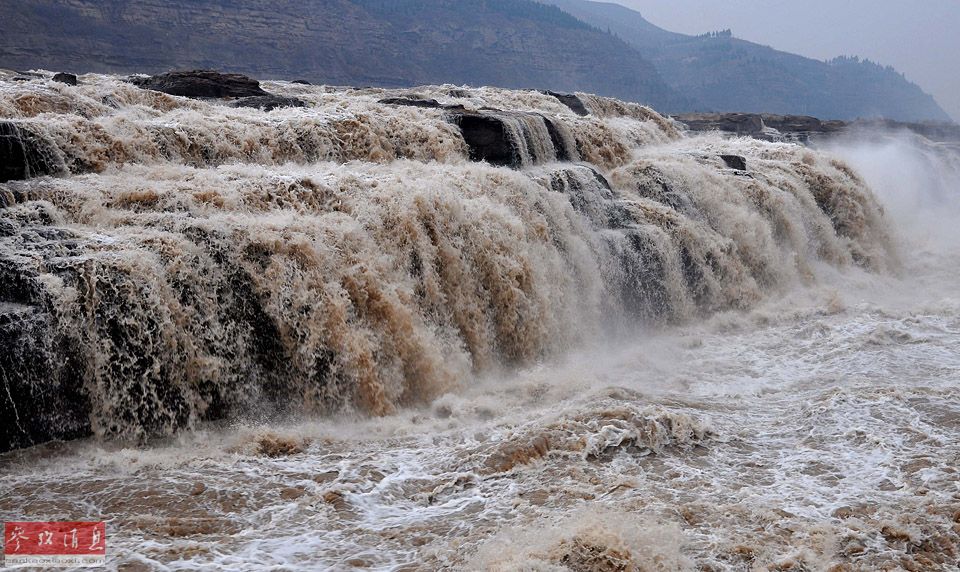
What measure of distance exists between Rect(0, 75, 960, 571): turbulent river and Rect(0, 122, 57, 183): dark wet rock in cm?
5

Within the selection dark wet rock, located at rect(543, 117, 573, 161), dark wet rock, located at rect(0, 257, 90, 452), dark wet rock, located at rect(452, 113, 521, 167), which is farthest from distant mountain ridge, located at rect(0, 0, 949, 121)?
dark wet rock, located at rect(0, 257, 90, 452)

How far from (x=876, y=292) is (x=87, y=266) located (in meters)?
12.9

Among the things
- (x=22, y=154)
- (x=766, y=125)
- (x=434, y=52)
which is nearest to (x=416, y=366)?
(x=22, y=154)

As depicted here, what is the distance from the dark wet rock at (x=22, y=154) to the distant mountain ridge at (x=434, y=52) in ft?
137

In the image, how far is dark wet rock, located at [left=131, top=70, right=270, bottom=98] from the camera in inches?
549

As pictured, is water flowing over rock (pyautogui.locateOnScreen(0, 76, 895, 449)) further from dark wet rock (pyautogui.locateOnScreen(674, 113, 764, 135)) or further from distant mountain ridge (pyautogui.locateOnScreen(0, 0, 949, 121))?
distant mountain ridge (pyautogui.locateOnScreen(0, 0, 949, 121))

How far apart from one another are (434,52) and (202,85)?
7921cm

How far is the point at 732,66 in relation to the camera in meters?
145

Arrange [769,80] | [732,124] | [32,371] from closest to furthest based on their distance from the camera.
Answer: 1. [32,371]
2. [732,124]
3. [769,80]

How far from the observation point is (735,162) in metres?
15.4

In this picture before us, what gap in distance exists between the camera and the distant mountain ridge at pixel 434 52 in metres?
51.6

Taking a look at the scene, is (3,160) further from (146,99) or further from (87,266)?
(146,99)

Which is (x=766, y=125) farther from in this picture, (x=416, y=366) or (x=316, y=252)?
(x=316, y=252)

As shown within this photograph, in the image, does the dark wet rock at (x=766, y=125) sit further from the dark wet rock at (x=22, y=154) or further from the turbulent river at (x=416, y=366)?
the dark wet rock at (x=22, y=154)
